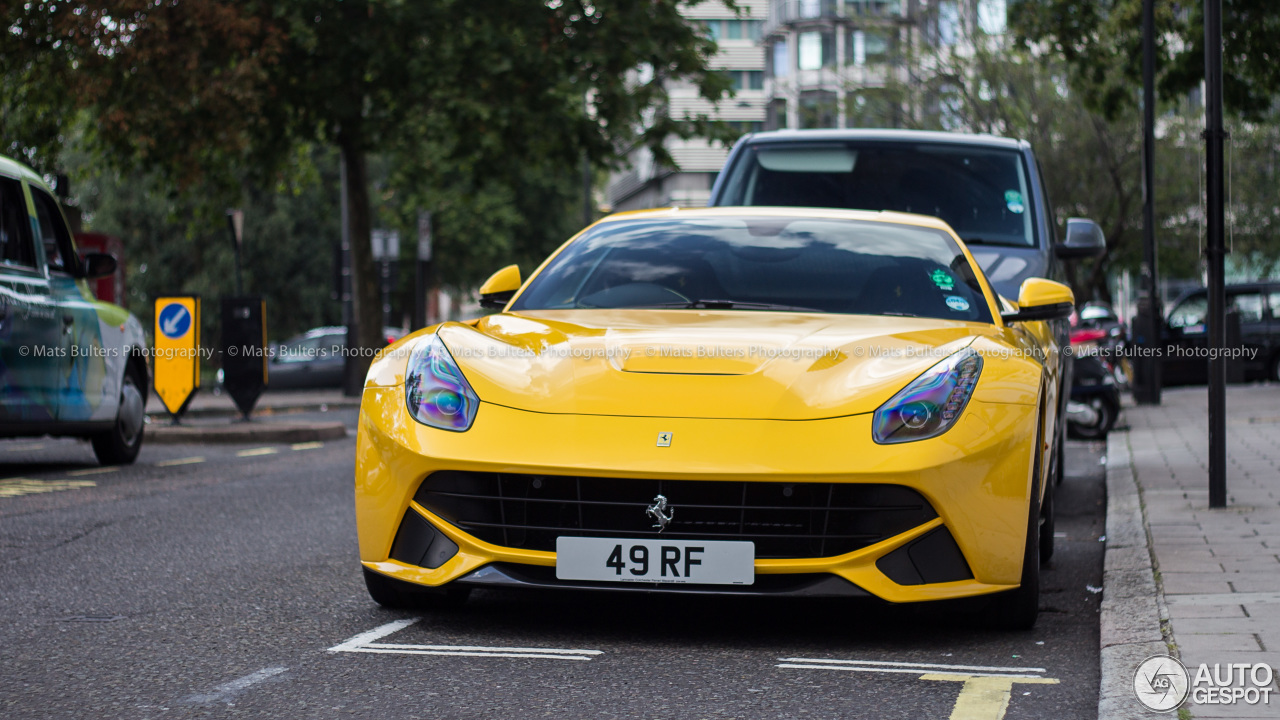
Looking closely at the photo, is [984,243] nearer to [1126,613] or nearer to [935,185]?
[935,185]

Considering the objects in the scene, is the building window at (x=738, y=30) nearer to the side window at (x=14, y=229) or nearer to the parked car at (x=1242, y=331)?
the parked car at (x=1242, y=331)

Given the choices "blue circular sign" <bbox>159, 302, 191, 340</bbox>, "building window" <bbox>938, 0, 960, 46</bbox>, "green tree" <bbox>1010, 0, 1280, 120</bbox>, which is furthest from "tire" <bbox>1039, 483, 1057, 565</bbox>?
"building window" <bbox>938, 0, 960, 46</bbox>

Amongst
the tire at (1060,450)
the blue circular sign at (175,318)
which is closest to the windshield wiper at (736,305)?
the tire at (1060,450)

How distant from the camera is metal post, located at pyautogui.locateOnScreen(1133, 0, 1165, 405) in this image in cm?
1756

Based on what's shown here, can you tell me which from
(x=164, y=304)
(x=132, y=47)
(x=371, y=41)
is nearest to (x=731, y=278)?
(x=164, y=304)

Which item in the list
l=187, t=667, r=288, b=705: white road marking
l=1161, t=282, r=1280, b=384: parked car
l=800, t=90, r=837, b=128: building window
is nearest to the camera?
l=187, t=667, r=288, b=705: white road marking

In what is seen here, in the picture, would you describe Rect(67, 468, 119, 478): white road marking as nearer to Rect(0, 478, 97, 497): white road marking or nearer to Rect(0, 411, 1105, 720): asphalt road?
Rect(0, 478, 97, 497): white road marking

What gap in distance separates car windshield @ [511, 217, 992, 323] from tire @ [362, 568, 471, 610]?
4.07ft

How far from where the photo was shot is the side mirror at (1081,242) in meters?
Result: 8.44

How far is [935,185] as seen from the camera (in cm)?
919

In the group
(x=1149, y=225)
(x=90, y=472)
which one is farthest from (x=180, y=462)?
(x=1149, y=225)

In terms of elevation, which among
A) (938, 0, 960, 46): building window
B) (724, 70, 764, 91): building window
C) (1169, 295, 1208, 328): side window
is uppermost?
(724, 70, 764, 91): building window

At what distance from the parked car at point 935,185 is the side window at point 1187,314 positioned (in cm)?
1863

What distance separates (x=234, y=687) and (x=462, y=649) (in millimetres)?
718
